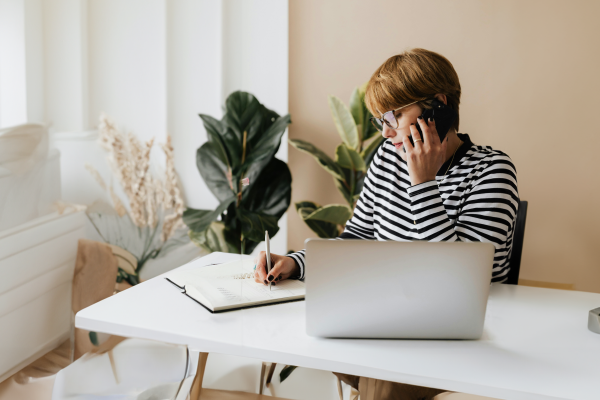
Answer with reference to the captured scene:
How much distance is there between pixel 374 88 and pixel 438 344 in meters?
0.69

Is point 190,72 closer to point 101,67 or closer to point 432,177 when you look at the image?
point 101,67

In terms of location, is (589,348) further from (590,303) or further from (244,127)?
(244,127)

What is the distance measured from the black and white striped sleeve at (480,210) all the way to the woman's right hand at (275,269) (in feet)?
0.98

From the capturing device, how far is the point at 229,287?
3.36ft

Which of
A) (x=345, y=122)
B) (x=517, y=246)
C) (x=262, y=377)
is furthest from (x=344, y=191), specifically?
(x=262, y=377)

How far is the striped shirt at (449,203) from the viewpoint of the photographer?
1.11 meters

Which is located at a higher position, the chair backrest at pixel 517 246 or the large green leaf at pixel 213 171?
the large green leaf at pixel 213 171

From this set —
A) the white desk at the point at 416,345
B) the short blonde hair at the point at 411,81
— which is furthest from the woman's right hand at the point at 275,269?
the short blonde hair at the point at 411,81

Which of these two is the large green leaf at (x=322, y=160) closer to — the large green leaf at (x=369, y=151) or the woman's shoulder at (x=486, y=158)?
the large green leaf at (x=369, y=151)

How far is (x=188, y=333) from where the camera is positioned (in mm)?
842

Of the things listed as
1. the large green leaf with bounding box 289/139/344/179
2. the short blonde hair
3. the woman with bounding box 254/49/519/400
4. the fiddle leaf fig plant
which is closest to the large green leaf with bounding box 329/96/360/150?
the fiddle leaf fig plant

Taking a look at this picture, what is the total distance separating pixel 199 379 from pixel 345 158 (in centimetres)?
146

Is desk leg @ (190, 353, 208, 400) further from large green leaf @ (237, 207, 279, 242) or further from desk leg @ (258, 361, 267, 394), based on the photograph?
large green leaf @ (237, 207, 279, 242)

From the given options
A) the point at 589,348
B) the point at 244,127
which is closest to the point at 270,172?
the point at 244,127
